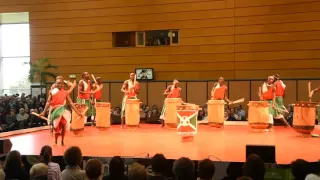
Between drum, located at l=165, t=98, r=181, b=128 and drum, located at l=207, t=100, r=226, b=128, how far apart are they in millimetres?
972

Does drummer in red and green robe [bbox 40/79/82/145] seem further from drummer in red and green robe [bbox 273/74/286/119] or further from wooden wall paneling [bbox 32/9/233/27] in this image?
wooden wall paneling [bbox 32/9/233/27]

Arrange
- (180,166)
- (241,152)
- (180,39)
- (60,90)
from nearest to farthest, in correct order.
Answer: (180,166) < (241,152) < (60,90) < (180,39)

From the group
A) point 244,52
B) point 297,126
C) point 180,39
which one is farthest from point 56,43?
point 297,126

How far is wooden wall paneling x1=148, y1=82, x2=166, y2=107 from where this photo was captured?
55.9ft

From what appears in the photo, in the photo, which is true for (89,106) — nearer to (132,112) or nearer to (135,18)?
(132,112)

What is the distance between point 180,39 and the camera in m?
17.8

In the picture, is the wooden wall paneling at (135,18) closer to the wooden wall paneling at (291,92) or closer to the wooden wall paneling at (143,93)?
the wooden wall paneling at (143,93)

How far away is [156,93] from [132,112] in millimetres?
4481

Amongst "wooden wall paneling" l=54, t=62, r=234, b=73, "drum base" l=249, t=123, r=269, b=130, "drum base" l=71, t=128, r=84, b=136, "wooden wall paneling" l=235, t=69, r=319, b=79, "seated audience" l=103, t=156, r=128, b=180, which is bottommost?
"drum base" l=71, t=128, r=84, b=136

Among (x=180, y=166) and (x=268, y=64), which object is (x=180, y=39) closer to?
(x=268, y=64)

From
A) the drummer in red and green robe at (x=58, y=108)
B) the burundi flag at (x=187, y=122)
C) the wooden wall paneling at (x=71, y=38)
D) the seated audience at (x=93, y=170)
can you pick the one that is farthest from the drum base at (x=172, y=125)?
the seated audience at (x=93, y=170)

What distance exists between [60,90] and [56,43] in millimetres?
10613

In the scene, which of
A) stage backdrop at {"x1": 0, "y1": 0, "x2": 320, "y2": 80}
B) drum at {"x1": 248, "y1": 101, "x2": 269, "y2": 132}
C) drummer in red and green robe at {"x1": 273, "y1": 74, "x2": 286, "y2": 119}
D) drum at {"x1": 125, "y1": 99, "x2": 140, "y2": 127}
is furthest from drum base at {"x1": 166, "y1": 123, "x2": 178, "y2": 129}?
stage backdrop at {"x1": 0, "y1": 0, "x2": 320, "y2": 80}

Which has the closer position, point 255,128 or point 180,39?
point 255,128
